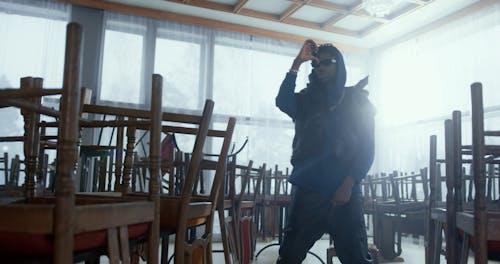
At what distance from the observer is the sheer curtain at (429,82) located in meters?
5.90

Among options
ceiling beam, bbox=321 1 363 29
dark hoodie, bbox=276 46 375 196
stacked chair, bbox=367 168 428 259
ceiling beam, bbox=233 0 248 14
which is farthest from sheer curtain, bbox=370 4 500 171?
dark hoodie, bbox=276 46 375 196

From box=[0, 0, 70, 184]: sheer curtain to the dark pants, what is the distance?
500 centimetres

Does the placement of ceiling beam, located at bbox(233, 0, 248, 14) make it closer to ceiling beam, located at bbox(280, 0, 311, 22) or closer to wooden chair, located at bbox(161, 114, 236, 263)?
ceiling beam, located at bbox(280, 0, 311, 22)

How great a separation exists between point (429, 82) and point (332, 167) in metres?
5.60

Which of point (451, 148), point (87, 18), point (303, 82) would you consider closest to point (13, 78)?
point (87, 18)

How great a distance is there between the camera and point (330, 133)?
69.4 inches

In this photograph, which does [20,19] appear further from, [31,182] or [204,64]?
[31,182]

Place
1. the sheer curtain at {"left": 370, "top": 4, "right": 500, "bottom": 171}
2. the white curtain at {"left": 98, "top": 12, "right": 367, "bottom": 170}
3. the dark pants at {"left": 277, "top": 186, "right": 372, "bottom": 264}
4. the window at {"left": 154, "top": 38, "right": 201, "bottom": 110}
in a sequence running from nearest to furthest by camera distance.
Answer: the dark pants at {"left": 277, "top": 186, "right": 372, "bottom": 264} < the sheer curtain at {"left": 370, "top": 4, "right": 500, "bottom": 171} < the white curtain at {"left": 98, "top": 12, "right": 367, "bottom": 170} < the window at {"left": 154, "top": 38, "right": 201, "bottom": 110}

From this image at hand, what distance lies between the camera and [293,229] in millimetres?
1771

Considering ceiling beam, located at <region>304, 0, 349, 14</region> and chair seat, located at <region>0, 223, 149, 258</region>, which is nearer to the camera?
chair seat, located at <region>0, 223, 149, 258</region>

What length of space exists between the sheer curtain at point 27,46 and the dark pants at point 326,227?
5002 mm

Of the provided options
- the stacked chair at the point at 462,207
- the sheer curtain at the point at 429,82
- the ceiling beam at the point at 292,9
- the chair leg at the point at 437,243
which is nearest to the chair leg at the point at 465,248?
the stacked chair at the point at 462,207

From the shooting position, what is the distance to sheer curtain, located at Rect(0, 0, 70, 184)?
19.4 feet

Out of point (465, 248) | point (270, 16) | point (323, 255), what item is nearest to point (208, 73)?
point (270, 16)
